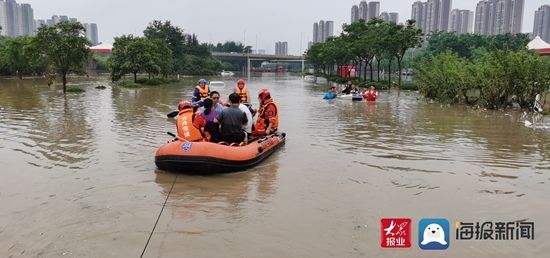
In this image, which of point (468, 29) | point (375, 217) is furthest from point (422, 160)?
point (468, 29)

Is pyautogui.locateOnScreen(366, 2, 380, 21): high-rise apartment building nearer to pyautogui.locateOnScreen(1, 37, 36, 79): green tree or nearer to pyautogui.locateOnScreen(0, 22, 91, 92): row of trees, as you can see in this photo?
pyautogui.locateOnScreen(1, 37, 36, 79): green tree

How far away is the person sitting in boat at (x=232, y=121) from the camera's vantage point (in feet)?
28.5

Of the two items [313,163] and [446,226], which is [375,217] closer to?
[446,226]

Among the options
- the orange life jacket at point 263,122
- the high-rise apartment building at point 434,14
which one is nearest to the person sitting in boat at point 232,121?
the orange life jacket at point 263,122

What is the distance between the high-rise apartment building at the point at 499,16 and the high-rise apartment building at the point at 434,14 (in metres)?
7.47

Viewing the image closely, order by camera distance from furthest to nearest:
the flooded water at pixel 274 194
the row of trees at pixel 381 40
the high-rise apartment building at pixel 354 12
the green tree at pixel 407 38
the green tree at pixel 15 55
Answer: the high-rise apartment building at pixel 354 12 → the green tree at pixel 15 55 → the row of trees at pixel 381 40 → the green tree at pixel 407 38 → the flooded water at pixel 274 194

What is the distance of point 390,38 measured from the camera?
117 feet

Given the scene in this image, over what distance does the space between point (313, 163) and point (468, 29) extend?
13719cm

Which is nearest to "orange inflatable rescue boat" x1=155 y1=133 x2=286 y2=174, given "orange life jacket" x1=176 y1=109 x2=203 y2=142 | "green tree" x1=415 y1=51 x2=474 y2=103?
"orange life jacket" x1=176 y1=109 x2=203 y2=142

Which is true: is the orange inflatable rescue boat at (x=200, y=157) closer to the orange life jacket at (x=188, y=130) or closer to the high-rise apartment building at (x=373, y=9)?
the orange life jacket at (x=188, y=130)

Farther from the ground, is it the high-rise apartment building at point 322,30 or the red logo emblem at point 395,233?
the high-rise apartment building at point 322,30

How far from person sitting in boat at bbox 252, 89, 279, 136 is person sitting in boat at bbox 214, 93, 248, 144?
1851 millimetres

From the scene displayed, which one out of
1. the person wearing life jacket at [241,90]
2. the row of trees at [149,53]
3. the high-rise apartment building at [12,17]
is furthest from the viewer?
the high-rise apartment building at [12,17]

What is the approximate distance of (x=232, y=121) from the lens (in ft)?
28.7
